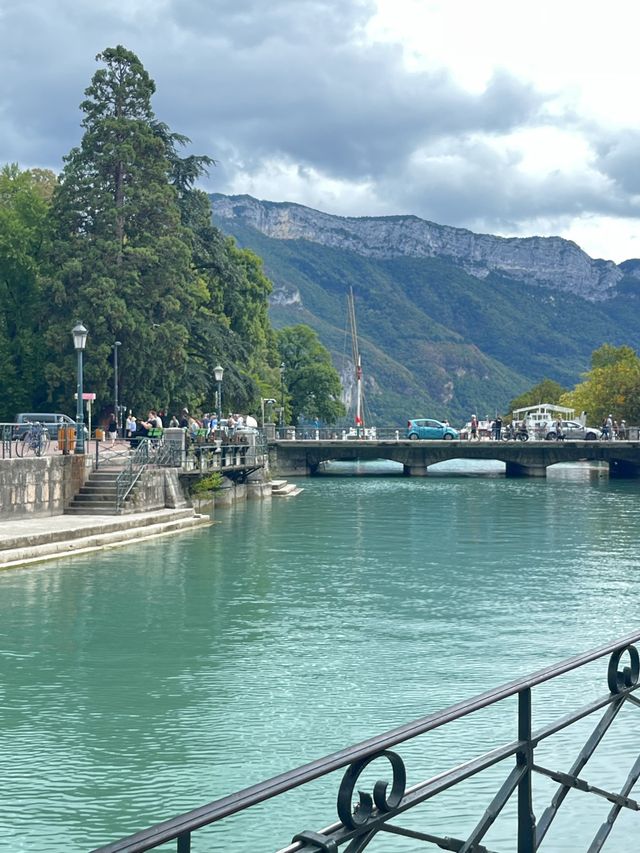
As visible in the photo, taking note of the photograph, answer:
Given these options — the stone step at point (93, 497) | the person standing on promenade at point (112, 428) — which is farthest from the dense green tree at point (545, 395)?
the stone step at point (93, 497)

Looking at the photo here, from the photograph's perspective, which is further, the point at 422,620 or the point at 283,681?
the point at 422,620

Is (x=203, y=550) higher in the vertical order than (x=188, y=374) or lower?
lower

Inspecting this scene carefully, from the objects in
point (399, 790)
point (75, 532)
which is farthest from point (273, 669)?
point (75, 532)

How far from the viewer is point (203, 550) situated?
2842 cm

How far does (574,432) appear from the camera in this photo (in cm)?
7694

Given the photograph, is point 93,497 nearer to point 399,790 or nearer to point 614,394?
point 399,790

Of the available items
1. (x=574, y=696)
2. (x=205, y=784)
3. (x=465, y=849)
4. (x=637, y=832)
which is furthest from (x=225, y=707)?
(x=465, y=849)

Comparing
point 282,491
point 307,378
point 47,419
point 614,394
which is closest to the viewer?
point 47,419

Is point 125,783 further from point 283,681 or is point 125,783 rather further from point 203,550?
point 203,550

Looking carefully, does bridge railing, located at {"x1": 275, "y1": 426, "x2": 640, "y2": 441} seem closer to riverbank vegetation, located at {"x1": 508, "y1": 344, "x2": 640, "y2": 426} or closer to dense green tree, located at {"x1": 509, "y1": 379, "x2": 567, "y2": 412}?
riverbank vegetation, located at {"x1": 508, "y1": 344, "x2": 640, "y2": 426}

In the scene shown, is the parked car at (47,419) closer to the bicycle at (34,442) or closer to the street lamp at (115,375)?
the bicycle at (34,442)

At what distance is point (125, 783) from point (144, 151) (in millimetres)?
46985

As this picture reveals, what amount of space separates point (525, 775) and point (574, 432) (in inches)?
2949

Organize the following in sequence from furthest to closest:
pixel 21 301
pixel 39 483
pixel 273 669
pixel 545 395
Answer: pixel 545 395
pixel 21 301
pixel 39 483
pixel 273 669
